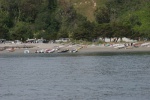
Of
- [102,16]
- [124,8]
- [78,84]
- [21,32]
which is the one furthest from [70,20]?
[78,84]

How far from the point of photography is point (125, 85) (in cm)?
4588

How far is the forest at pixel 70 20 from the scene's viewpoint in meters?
119

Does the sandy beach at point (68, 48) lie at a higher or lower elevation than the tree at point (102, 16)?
lower

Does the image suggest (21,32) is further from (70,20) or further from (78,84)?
(78,84)

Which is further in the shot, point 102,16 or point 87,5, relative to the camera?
point 87,5

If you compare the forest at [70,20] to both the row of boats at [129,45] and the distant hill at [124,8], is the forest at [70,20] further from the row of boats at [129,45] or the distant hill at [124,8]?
the row of boats at [129,45]

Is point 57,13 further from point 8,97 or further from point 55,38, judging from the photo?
point 8,97

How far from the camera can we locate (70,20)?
481ft

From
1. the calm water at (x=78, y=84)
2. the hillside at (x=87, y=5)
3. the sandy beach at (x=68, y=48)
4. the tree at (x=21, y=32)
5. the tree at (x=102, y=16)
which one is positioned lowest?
the calm water at (x=78, y=84)

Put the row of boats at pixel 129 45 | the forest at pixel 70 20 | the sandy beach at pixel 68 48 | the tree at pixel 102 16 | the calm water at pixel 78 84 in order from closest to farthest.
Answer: the calm water at pixel 78 84
the sandy beach at pixel 68 48
the row of boats at pixel 129 45
the forest at pixel 70 20
the tree at pixel 102 16

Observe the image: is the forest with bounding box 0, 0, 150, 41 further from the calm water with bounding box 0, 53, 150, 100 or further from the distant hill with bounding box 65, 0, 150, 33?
the calm water with bounding box 0, 53, 150, 100

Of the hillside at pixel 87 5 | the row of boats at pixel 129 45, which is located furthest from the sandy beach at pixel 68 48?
the hillside at pixel 87 5

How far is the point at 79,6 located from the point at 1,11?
905 inches

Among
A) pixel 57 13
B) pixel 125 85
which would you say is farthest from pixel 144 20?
pixel 125 85
